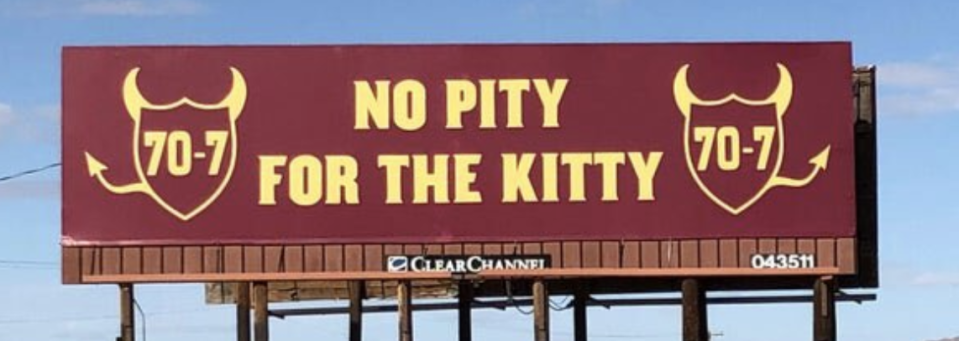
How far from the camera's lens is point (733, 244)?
33.8 meters

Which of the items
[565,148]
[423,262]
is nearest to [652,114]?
[565,148]

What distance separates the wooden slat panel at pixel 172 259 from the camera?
33.6 m

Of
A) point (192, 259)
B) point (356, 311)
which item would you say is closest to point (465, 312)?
point (356, 311)

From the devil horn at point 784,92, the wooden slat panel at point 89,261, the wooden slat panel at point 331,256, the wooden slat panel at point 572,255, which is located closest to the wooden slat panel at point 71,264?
the wooden slat panel at point 89,261

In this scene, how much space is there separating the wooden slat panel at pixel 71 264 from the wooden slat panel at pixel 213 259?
161 centimetres

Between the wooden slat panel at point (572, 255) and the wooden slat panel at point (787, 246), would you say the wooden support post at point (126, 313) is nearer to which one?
the wooden slat panel at point (572, 255)

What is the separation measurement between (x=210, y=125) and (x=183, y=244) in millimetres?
1596

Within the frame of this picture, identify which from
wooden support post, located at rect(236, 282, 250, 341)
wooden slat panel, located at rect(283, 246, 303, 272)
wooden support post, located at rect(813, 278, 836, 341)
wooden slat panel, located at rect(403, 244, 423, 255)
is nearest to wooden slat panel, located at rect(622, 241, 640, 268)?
wooden support post, located at rect(813, 278, 836, 341)

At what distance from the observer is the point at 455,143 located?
1323 inches

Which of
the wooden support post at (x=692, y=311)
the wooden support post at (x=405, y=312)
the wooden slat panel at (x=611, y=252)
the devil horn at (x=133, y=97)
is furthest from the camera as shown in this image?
the wooden support post at (x=405, y=312)

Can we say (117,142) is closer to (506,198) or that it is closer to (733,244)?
(506,198)

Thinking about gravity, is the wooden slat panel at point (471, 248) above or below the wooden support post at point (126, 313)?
above

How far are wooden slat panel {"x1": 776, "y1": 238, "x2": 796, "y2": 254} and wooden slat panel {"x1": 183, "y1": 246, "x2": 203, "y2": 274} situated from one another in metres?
7.57

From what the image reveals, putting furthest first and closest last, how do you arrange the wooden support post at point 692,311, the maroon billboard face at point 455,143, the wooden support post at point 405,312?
the wooden support post at point 405,312 → the wooden support post at point 692,311 → the maroon billboard face at point 455,143
